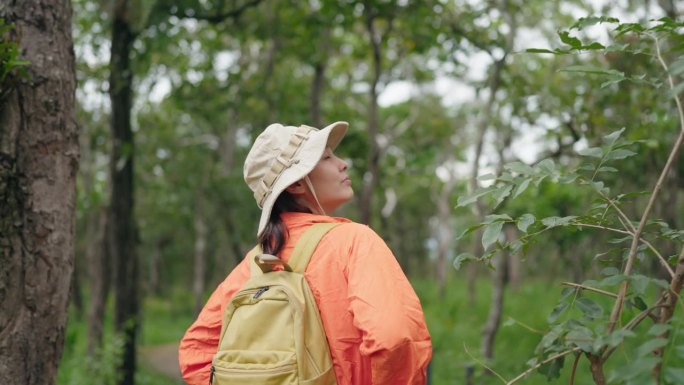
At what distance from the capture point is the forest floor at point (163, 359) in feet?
34.3

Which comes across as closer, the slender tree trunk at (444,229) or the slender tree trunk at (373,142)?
the slender tree trunk at (373,142)

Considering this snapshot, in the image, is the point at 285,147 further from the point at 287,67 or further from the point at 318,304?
the point at 287,67

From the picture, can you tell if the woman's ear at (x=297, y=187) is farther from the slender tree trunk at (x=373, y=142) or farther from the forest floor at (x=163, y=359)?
the forest floor at (x=163, y=359)

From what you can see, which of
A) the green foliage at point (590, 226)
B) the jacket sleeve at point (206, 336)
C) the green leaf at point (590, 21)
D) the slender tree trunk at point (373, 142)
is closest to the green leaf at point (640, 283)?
the green foliage at point (590, 226)

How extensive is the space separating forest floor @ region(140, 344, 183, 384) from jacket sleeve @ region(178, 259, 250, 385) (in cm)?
721

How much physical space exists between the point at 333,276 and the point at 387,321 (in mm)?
284

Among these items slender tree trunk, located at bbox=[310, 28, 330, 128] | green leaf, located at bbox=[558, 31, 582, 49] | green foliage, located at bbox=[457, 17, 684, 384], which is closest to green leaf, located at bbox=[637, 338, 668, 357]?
green foliage, located at bbox=[457, 17, 684, 384]

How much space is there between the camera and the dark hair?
85.6 inches

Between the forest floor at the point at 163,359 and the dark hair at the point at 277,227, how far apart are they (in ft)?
24.4

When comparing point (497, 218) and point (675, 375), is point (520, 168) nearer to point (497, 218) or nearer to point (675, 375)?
point (497, 218)

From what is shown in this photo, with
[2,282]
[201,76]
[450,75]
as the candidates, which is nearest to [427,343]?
[2,282]

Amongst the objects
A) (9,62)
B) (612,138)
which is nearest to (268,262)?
(612,138)

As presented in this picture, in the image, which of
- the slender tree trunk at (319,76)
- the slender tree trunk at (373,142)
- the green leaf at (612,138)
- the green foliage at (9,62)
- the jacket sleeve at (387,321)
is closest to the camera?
the jacket sleeve at (387,321)

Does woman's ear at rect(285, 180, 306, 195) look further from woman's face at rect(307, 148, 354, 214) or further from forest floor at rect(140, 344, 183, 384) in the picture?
forest floor at rect(140, 344, 183, 384)
